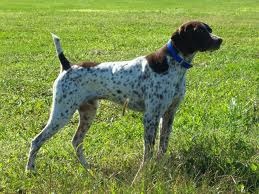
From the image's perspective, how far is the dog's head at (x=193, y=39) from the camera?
6.29 m

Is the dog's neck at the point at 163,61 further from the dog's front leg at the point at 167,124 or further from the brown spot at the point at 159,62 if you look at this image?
the dog's front leg at the point at 167,124

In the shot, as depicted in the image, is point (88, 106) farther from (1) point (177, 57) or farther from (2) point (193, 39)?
(2) point (193, 39)

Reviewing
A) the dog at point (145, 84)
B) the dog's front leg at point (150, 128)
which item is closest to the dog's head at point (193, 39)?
the dog at point (145, 84)

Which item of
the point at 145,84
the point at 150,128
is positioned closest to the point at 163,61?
the point at 145,84

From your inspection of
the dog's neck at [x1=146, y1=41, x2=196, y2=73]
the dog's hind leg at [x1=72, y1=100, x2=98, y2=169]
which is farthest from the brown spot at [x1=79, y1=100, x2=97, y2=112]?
the dog's neck at [x1=146, y1=41, x2=196, y2=73]

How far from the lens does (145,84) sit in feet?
20.7

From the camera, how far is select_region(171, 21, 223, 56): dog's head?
629cm

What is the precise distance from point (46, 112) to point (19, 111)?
45cm

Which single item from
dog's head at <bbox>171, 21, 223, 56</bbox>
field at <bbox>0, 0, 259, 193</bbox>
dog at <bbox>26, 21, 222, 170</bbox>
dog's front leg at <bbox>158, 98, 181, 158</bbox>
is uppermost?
dog's head at <bbox>171, 21, 223, 56</bbox>

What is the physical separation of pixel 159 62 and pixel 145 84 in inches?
11.4

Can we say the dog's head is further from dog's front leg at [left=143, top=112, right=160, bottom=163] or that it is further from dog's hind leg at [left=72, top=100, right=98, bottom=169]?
dog's hind leg at [left=72, top=100, right=98, bottom=169]

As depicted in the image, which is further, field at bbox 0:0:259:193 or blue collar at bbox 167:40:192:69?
blue collar at bbox 167:40:192:69

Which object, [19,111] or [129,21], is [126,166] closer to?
[19,111]

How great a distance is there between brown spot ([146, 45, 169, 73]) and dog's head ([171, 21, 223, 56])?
182 millimetres
